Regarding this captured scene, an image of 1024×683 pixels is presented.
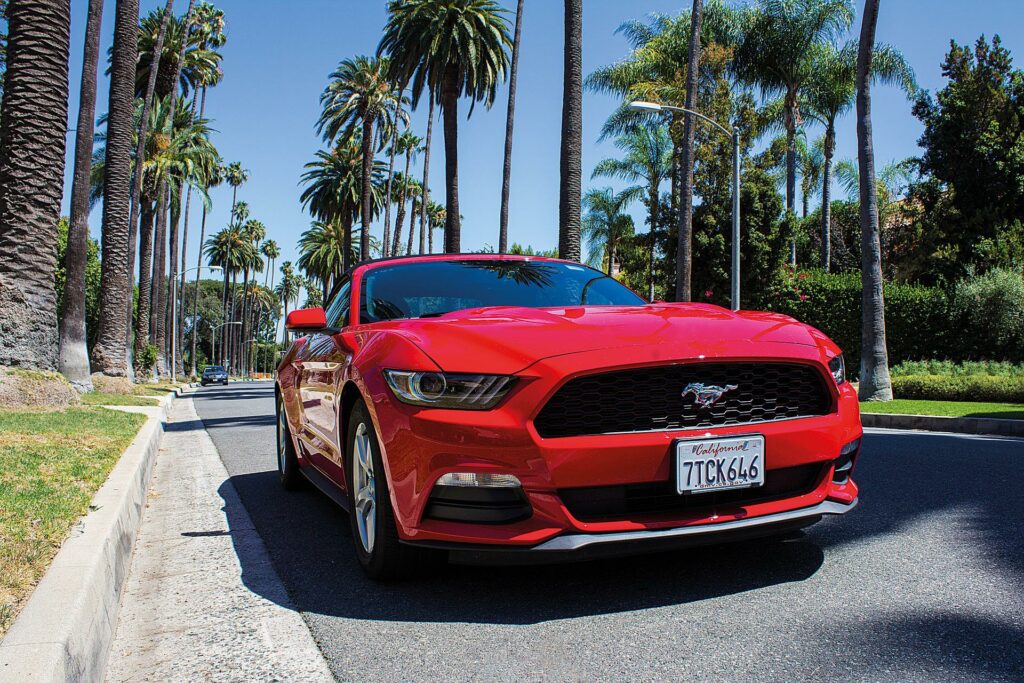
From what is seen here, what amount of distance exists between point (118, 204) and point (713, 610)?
70.3ft

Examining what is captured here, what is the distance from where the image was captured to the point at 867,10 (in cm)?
1775

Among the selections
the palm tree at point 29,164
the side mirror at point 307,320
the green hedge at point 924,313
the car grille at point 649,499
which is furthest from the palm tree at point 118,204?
the car grille at point 649,499

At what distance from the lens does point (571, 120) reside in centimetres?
1612

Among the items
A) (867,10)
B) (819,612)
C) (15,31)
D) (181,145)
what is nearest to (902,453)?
(819,612)

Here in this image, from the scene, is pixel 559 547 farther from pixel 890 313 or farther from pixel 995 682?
pixel 890 313

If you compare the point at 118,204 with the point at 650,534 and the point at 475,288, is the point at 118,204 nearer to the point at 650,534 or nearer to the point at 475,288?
the point at 475,288

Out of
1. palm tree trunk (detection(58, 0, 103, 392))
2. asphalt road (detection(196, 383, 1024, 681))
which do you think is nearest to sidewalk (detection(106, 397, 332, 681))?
asphalt road (detection(196, 383, 1024, 681))

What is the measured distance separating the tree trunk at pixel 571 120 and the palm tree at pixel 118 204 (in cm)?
1027

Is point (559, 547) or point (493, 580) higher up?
point (559, 547)

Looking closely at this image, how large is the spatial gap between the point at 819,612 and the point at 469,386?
1.55 meters

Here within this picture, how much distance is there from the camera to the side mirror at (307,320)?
4.90m

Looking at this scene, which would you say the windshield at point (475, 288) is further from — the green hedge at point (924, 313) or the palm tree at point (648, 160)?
the palm tree at point (648, 160)

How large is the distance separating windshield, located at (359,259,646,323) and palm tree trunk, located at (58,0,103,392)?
49.8 feet

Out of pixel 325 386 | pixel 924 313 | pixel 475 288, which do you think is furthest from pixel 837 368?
pixel 924 313
